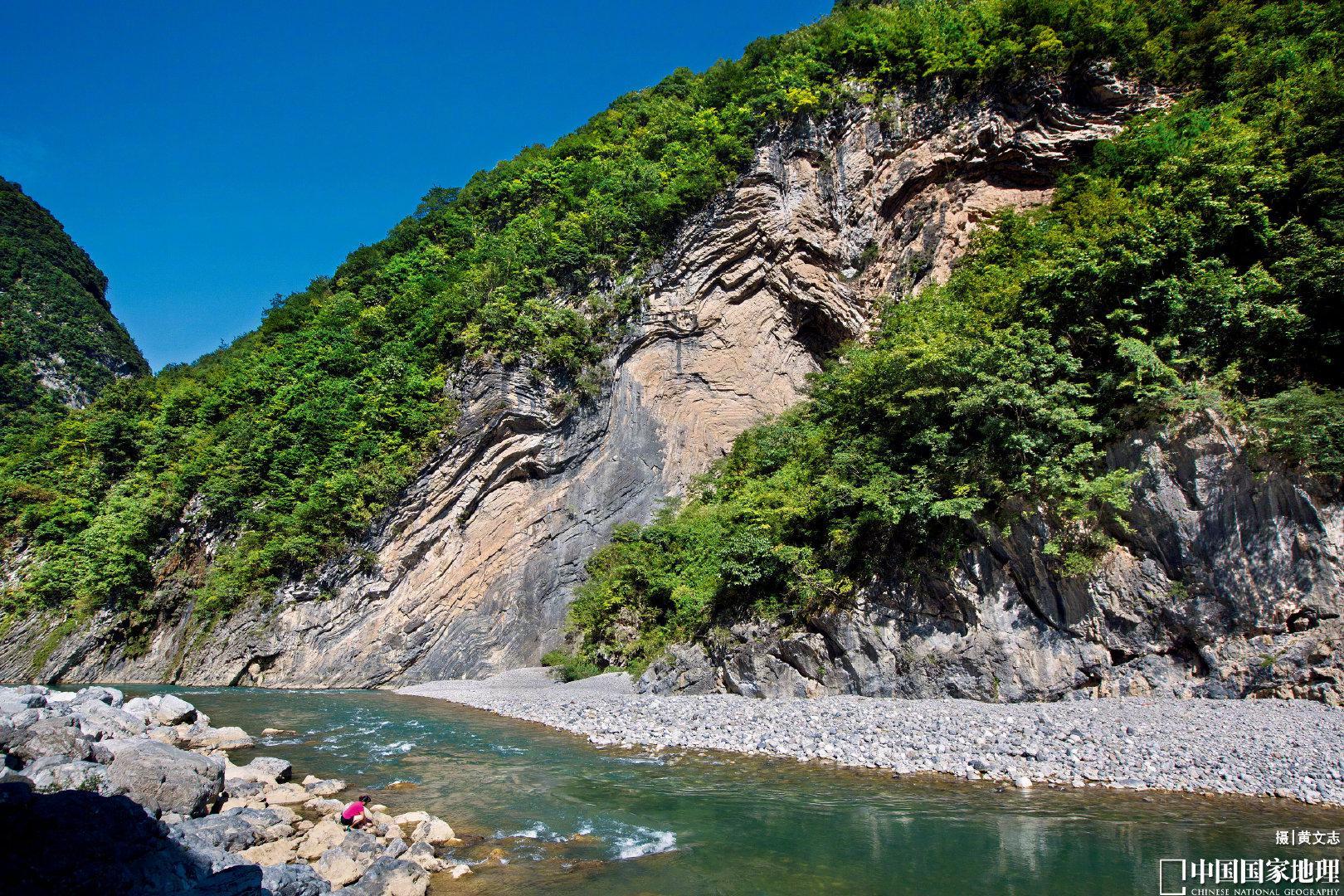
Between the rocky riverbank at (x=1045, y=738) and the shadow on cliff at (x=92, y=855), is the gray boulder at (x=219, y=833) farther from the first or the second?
the rocky riverbank at (x=1045, y=738)

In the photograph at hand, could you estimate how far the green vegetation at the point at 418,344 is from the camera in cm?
2141

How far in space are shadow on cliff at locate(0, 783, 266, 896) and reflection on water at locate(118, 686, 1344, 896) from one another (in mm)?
1839

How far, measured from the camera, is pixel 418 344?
82.0 ft

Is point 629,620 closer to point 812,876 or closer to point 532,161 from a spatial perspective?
point 812,876

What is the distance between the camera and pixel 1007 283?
13492 millimetres

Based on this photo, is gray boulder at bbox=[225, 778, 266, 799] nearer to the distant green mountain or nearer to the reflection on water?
the reflection on water

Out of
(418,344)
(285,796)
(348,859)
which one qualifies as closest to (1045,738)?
(348,859)

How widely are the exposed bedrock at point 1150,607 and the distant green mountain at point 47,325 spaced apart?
174 feet

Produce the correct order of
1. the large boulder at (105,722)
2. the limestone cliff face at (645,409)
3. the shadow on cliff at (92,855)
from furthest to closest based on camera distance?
the limestone cliff face at (645,409) < the large boulder at (105,722) < the shadow on cliff at (92,855)

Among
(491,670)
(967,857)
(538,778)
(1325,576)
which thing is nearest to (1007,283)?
(1325,576)

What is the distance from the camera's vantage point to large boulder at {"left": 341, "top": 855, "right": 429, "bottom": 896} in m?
5.14

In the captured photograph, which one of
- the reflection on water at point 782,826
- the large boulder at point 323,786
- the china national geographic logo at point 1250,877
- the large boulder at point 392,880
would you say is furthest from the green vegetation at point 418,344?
the china national geographic logo at point 1250,877

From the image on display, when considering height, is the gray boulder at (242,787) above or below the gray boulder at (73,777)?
below

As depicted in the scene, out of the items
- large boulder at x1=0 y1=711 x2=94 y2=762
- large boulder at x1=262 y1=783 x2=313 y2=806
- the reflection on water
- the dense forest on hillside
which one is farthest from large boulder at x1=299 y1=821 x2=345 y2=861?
the dense forest on hillside
